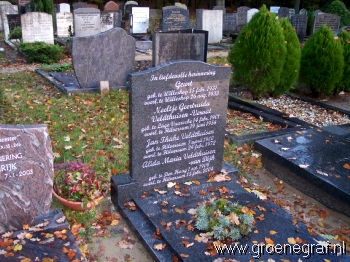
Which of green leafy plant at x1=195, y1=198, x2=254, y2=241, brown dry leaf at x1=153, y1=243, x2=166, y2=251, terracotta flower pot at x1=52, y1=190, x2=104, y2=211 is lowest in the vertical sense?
brown dry leaf at x1=153, y1=243, x2=166, y2=251

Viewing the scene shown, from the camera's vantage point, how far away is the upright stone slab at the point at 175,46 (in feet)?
26.5

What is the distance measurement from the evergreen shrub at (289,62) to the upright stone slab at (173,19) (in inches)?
307

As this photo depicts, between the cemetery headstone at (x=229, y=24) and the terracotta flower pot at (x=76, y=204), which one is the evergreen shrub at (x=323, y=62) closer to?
the terracotta flower pot at (x=76, y=204)

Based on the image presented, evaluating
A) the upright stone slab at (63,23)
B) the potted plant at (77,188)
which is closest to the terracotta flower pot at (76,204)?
the potted plant at (77,188)

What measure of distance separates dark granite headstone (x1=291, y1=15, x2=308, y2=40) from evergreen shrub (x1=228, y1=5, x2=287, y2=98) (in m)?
11.8

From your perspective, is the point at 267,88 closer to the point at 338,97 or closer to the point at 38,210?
the point at 338,97

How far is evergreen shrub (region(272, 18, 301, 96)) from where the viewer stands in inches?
321

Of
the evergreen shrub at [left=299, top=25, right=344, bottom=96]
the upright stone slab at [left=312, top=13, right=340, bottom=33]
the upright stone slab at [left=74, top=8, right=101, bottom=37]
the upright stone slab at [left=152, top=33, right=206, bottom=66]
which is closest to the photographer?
the upright stone slab at [left=152, top=33, right=206, bottom=66]

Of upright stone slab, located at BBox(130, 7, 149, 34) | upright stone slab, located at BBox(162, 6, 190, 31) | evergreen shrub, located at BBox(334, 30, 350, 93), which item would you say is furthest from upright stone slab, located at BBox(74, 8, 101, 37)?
evergreen shrub, located at BBox(334, 30, 350, 93)

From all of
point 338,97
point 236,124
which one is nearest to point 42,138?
point 236,124

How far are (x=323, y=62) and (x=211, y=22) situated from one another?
8987 mm

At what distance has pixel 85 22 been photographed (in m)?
14.1

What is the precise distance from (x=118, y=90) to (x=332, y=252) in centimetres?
620

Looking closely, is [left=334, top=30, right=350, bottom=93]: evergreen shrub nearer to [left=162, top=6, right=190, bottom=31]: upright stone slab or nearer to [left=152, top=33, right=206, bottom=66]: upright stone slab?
[left=152, top=33, right=206, bottom=66]: upright stone slab
